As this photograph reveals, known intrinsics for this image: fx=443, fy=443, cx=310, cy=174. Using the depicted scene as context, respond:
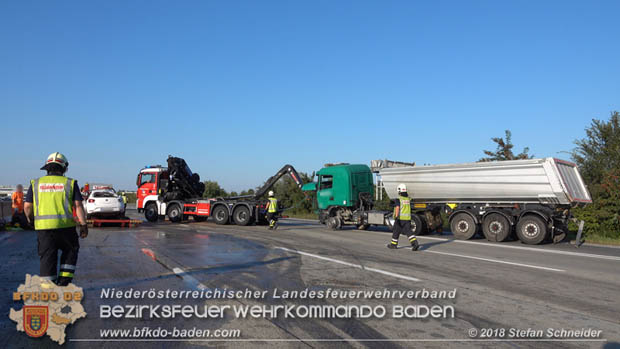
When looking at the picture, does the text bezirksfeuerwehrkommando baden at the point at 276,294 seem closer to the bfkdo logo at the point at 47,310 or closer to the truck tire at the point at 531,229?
the bfkdo logo at the point at 47,310

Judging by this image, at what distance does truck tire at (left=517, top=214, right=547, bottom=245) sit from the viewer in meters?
13.5

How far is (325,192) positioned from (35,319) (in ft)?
47.9

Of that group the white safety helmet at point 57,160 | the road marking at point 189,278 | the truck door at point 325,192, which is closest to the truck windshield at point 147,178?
the truck door at point 325,192

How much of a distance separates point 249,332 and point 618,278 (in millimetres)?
7016

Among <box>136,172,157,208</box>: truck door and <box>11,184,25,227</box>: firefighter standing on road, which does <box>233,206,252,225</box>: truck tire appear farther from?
<box>11,184,25,227</box>: firefighter standing on road

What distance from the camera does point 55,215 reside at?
203 inches

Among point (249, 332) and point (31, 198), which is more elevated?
point (31, 198)

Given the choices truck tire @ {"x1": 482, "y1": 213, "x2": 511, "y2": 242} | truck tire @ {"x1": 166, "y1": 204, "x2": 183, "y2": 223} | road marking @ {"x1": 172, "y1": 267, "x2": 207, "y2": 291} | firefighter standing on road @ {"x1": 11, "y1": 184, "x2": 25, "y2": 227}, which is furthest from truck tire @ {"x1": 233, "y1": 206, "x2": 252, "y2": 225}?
road marking @ {"x1": 172, "y1": 267, "x2": 207, "y2": 291}

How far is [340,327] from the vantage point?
4.73 metres

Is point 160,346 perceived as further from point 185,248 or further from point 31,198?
point 185,248

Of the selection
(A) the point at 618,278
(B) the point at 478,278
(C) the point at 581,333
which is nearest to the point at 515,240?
(A) the point at 618,278

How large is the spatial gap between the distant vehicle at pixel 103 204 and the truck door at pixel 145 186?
310cm

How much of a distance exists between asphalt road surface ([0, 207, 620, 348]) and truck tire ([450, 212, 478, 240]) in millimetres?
1914

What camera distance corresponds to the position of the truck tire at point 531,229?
13.5m
